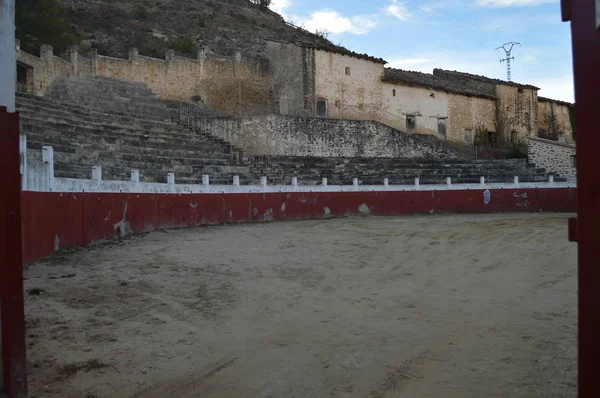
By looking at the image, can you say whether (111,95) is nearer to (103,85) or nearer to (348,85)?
(103,85)

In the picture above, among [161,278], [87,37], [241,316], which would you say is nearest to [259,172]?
[161,278]

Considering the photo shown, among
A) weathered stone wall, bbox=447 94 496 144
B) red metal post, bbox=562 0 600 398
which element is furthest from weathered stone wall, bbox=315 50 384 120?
red metal post, bbox=562 0 600 398

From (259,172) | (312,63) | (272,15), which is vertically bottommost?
(259,172)

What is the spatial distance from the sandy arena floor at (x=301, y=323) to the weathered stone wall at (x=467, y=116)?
25587 mm

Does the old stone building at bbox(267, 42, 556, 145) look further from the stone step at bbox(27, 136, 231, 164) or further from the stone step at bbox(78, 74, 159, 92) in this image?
the stone step at bbox(27, 136, 231, 164)

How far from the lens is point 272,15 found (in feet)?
179

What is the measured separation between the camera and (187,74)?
3041cm

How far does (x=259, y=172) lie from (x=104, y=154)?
6.92 m

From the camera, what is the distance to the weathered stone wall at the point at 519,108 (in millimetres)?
36875

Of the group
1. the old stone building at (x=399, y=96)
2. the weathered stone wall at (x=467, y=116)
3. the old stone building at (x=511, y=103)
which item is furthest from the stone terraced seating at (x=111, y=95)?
the old stone building at (x=511, y=103)

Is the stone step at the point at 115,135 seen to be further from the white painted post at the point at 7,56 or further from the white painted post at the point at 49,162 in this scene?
the white painted post at the point at 7,56

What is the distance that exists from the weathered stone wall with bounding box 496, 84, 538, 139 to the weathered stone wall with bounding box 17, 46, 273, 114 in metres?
15.8

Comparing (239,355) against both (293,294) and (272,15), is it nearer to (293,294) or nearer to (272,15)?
(293,294)

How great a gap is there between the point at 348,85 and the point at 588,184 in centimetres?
3060
